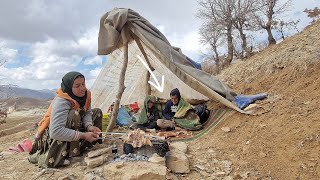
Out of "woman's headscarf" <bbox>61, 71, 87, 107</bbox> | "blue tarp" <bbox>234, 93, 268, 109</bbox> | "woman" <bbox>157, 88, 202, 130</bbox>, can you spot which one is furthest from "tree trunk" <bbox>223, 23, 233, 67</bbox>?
"woman's headscarf" <bbox>61, 71, 87, 107</bbox>

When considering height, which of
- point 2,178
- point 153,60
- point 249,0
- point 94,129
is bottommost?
point 2,178

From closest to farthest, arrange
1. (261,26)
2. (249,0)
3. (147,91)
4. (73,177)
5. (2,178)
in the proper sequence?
1. (73,177)
2. (2,178)
3. (147,91)
4. (261,26)
5. (249,0)

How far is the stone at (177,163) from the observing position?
304 cm

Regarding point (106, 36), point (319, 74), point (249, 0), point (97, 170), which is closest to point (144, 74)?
point (106, 36)

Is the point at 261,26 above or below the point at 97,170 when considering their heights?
above

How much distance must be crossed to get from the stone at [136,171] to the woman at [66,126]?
484mm

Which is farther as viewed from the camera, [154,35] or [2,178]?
[154,35]

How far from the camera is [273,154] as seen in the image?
10.1ft

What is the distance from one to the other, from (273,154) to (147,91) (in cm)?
381

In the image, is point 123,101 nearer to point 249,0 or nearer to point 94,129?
point 94,129

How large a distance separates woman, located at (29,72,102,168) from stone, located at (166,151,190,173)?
0.78m

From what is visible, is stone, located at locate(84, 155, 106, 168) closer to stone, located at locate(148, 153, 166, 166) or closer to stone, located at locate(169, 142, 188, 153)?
stone, located at locate(148, 153, 166, 166)

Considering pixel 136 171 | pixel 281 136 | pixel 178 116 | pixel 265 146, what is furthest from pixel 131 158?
pixel 178 116

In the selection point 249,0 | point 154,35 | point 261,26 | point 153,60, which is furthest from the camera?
point 249,0
